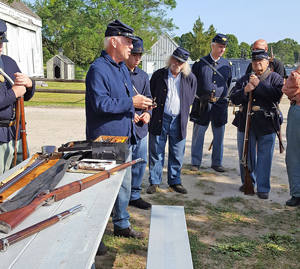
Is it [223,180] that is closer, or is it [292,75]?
[292,75]

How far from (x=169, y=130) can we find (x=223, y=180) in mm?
1429

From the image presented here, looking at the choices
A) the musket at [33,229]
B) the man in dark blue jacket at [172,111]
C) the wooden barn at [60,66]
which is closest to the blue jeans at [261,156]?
the man in dark blue jacket at [172,111]

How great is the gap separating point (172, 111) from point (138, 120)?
942mm

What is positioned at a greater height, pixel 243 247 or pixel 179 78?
pixel 179 78

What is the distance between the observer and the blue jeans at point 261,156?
4848 mm

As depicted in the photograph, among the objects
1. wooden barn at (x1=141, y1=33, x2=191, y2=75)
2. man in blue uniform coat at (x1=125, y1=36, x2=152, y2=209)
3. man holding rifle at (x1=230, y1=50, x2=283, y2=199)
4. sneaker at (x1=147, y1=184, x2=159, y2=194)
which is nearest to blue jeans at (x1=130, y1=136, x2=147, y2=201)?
man in blue uniform coat at (x1=125, y1=36, x2=152, y2=209)

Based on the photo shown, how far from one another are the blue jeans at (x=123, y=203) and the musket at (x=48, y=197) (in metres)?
1.00

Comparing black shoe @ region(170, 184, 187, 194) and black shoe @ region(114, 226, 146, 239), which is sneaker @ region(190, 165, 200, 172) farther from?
black shoe @ region(114, 226, 146, 239)

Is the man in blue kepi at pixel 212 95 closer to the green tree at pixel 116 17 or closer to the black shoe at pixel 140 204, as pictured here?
the black shoe at pixel 140 204

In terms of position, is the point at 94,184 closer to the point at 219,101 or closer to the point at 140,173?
the point at 140,173

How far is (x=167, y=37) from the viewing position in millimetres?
36156

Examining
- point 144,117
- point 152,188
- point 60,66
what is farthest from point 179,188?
point 60,66

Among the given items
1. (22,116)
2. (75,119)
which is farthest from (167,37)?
(22,116)

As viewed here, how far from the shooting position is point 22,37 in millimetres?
11922
